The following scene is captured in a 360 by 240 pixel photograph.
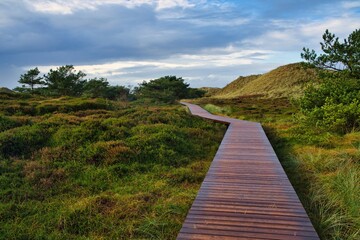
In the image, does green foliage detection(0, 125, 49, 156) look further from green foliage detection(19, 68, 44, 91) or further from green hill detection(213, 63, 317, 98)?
green hill detection(213, 63, 317, 98)

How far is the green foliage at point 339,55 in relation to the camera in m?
13.7

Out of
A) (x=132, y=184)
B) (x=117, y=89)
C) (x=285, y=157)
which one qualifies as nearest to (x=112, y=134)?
(x=132, y=184)

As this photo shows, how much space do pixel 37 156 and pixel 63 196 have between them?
3.36 m

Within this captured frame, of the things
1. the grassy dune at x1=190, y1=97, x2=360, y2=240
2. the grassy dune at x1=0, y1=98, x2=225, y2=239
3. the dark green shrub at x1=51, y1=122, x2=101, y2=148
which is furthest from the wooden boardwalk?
the dark green shrub at x1=51, y1=122, x2=101, y2=148

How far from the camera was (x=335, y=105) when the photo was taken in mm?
13516

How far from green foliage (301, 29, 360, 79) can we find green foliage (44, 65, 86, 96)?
34.3m

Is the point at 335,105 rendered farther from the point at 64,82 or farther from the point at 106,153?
the point at 64,82

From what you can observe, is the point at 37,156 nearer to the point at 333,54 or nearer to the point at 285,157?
the point at 285,157

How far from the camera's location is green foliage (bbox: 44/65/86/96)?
4166cm

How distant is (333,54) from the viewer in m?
14.0

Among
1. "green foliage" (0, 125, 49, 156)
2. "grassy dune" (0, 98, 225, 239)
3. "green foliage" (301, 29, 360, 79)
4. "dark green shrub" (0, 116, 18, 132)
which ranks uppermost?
"green foliage" (301, 29, 360, 79)

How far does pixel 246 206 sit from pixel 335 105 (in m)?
9.92

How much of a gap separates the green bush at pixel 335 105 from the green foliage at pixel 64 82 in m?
33.7

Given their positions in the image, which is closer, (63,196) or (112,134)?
(63,196)
